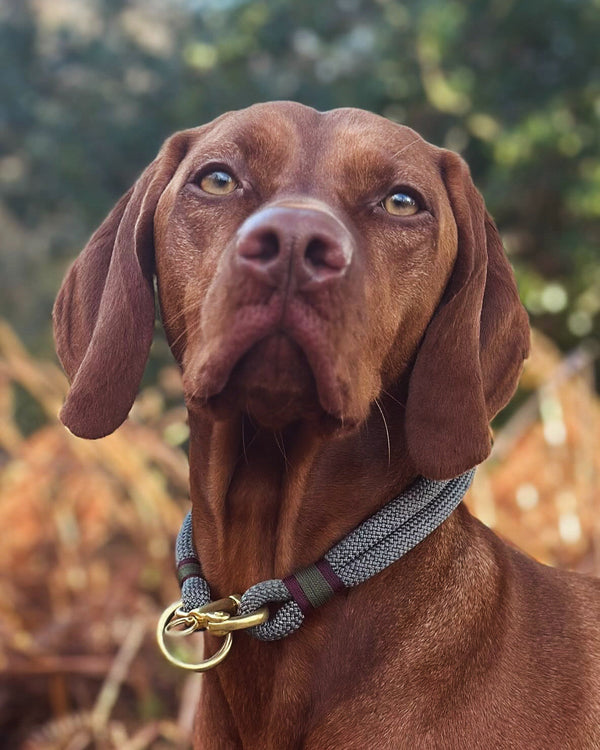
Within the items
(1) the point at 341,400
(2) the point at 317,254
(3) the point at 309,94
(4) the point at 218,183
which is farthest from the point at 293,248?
(3) the point at 309,94

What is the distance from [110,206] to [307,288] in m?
14.2

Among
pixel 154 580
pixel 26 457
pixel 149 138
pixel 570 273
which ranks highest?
pixel 26 457

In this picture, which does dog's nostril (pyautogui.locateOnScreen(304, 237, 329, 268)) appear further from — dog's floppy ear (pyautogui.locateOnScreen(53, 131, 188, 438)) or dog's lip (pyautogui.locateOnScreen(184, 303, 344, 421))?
dog's floppy ear (pyautogui.locateOnScreen(53, 131, 188, 438))

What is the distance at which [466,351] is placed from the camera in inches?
99.9

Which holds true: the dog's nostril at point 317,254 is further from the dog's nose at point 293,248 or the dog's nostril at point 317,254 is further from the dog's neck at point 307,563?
the dog's neck at point 307,563

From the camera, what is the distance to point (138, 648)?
512 cm

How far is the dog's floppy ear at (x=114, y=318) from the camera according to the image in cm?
262

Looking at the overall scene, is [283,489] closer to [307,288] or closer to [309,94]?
[307,288]

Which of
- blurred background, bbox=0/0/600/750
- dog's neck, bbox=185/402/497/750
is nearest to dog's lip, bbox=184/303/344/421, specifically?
dog's neck, bbox=185/402/497/750

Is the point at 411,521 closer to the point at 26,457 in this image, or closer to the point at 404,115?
the point at 26,457

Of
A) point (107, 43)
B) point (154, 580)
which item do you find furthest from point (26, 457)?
point (107, 43)

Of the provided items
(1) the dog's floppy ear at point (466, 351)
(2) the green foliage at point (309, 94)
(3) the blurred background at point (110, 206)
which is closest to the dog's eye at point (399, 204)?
(1) the dog's floppy ear at point (466, 351)

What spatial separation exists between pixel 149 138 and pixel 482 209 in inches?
543

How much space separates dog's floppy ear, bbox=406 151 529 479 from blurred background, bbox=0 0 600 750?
2479 millimetres
